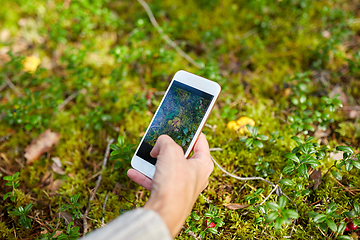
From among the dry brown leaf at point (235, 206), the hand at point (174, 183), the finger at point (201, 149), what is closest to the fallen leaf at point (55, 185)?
the hand at point (174, 183)

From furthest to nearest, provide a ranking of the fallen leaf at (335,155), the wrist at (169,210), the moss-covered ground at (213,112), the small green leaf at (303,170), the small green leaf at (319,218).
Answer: the fallen leaf at (335,155)
the moss-covered ground at (213,112)
the small green leaf at (303,170)
the small green leaf at (319,218)
the wrist at (169,210)

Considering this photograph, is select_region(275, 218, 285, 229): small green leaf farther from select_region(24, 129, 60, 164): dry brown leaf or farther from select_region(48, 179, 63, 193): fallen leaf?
select_region(24, 129, 60, 164): dry brown leaf

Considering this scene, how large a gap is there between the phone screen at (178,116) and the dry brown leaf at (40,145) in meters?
1.70

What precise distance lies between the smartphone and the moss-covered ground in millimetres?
370

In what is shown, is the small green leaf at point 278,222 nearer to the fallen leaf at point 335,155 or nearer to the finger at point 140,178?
the finger at point 140,178

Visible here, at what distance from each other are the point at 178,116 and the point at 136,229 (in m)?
1.40

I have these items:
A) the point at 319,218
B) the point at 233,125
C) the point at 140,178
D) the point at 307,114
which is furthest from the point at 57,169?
the point at 307,114

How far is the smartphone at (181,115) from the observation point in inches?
93.6

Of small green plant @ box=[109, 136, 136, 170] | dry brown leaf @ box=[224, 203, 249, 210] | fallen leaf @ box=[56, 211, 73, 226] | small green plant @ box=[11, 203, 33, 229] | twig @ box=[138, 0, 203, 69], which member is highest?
twig @ box=[138, 0, 203, 69]

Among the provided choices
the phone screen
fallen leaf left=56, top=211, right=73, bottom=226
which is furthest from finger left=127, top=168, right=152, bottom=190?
fallen leaf left=56, top=211, right=73, bottom=226

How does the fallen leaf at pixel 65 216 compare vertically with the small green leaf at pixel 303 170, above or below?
below

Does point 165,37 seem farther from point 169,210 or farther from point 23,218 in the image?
point 23,218

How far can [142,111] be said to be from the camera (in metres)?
3.28

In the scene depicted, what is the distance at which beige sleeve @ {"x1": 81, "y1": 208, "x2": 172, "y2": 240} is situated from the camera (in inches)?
55.8
